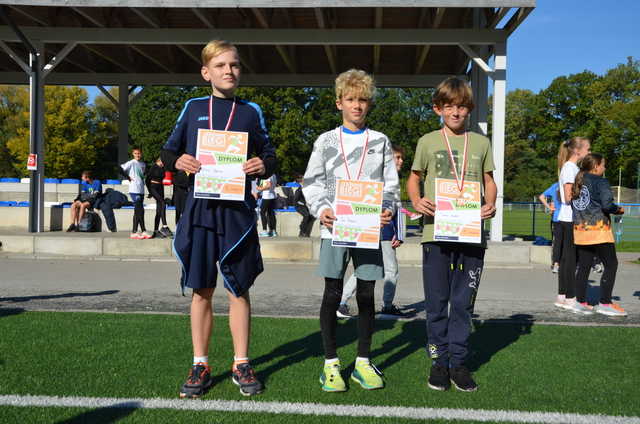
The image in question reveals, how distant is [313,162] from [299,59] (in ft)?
52.6

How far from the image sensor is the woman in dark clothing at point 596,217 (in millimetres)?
6637

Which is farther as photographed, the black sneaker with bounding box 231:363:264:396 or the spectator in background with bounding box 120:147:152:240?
the spectator in background with bounding box 120:147:152:240

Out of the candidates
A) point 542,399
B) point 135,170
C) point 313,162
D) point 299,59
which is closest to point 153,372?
point 313,162

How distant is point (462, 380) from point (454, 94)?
175 cm

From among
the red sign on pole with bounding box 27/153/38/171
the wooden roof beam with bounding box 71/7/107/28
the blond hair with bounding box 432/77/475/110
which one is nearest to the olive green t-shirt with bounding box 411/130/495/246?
the blond hair with bounding box 432/77/475/110

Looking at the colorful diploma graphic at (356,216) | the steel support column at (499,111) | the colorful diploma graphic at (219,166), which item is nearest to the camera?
the colorful diploma graphic at (219,166)

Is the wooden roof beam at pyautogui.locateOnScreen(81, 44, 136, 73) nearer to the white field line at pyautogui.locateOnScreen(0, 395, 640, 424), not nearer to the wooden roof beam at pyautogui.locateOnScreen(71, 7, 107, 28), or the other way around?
the wooden roof beam at pyautogui.locateOnScreen(71, 7, 107, 28)

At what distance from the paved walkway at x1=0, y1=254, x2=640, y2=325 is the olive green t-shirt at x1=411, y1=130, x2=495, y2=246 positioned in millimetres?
2755

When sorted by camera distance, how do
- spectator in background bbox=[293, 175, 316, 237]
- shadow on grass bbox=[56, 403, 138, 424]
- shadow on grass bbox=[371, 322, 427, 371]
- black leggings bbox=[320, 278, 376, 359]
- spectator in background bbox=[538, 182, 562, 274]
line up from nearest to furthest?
shadow on grass bbox=[56, 403, 138, 424], black leggings bbox=[320, 278, 376, 359], shadow on grass bbox=[371, 322, 427, 371], spectator in background bbox=[538, 182, 562, 274], spectator in background bbox=[293, 175, 316, 237]

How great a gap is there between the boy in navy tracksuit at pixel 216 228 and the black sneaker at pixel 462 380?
1177mm

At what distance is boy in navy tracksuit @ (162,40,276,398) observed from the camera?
371 centimetres

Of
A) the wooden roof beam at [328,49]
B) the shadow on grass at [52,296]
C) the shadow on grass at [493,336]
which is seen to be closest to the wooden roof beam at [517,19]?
the wooden roof beam at [328,49]

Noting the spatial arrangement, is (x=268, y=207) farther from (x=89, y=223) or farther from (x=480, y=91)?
(x=480, y=91)

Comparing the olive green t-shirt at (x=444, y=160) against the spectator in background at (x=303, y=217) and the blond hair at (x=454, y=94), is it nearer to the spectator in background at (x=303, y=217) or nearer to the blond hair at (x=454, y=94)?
the blond hair at (x=454, y=94)
